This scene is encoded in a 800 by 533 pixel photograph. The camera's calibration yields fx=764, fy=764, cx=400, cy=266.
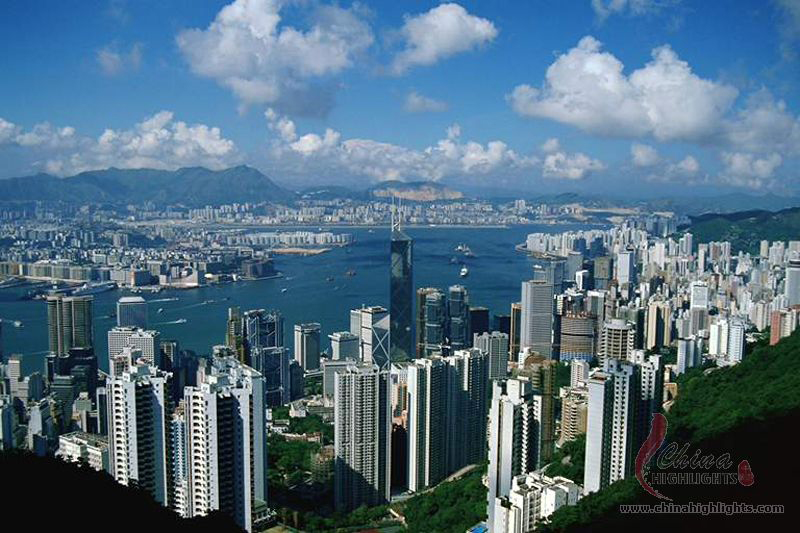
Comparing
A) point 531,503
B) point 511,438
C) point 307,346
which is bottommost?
point 307,346

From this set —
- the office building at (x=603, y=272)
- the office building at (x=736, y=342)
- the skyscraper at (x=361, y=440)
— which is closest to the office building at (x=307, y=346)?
the skyscraper at (x=361, y=440)

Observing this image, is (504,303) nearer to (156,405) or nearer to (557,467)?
(557,467)

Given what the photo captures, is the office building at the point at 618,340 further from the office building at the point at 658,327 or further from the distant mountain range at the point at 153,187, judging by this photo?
the distant mountain range at the point at 153,187

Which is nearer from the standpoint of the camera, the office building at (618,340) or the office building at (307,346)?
the office building at (618,340)

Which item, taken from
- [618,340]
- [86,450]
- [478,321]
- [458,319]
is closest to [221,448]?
[86,450]

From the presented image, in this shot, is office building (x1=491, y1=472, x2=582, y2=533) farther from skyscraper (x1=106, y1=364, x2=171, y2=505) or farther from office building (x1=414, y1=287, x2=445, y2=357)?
office building (x1=414, y1=287, x2=445, y2=357)

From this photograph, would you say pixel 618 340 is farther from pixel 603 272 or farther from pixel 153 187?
pixel 153 187

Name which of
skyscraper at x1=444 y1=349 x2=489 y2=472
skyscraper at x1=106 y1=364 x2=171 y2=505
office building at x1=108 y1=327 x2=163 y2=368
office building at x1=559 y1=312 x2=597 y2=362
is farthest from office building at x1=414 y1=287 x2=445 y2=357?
skyscraper at x1=106 y1=364 x2=171 y2=505

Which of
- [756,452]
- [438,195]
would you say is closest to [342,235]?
[438,195]
